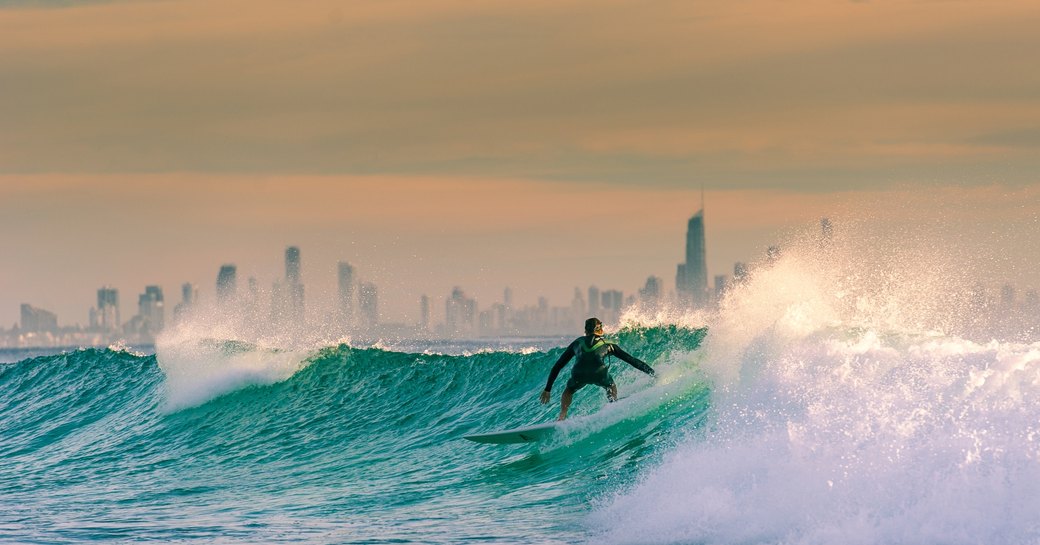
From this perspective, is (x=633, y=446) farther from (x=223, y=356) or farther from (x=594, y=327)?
(x=223, y=356)

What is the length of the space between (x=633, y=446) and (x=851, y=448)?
4388 mm

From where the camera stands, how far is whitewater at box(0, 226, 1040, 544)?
34.7 ft

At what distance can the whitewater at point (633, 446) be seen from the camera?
1057 centimetres

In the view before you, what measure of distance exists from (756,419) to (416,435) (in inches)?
357

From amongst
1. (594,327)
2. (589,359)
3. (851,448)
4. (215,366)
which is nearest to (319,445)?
(215,366)

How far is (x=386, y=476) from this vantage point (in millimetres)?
17266

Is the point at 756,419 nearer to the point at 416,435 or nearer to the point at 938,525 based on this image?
the point at 938,525

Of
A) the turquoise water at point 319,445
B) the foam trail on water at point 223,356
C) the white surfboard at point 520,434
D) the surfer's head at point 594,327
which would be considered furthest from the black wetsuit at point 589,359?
the foam trail on water at point 223,356

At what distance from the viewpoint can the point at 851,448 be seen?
11078mm

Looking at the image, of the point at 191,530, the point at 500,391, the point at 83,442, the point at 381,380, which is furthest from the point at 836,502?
the point at 83,442

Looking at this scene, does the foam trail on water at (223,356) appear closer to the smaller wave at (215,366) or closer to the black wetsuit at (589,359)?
the smaller wave at (215,366)

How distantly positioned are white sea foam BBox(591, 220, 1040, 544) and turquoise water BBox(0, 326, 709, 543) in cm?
75

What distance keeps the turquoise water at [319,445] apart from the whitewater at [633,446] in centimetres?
6

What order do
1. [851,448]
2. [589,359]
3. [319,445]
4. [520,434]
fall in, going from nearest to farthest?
Result: [851,448] → [589,359] → [520,434] → [319,445]
